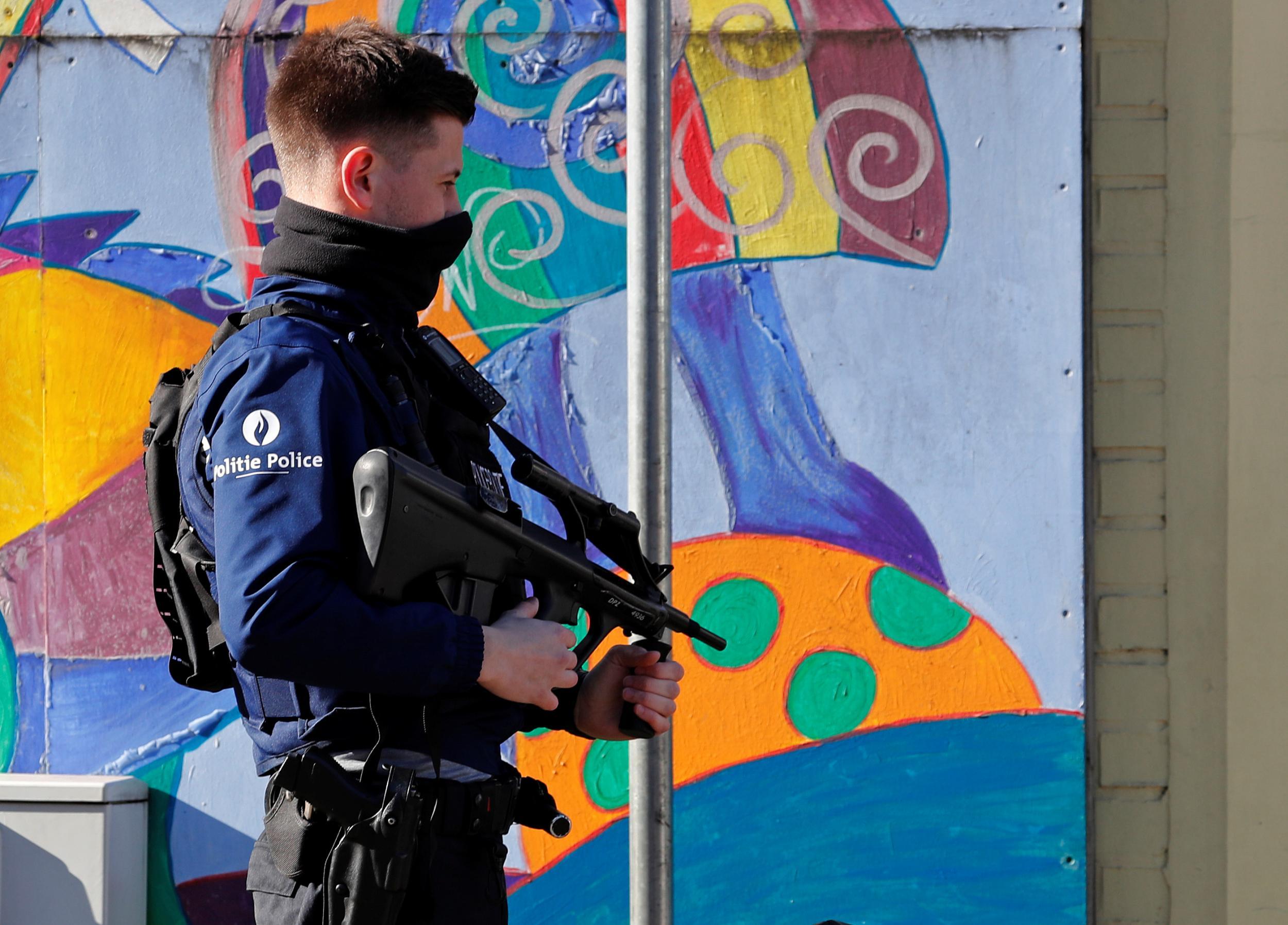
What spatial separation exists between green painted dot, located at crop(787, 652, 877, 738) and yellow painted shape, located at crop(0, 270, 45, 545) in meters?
2.04

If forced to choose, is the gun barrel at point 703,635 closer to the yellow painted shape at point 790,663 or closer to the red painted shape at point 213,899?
the yellow painted shape at point 790,663

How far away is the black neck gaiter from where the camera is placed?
5.52 ft

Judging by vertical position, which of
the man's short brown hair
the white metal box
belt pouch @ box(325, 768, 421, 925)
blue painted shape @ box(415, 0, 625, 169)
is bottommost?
the white metal box

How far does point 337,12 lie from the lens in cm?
333

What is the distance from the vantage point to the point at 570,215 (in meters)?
3.29

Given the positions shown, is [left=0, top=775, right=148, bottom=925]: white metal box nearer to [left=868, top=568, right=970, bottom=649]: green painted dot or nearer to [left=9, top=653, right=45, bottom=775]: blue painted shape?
[left=9, top=653, right=45, bottom=775]: blue painted shape

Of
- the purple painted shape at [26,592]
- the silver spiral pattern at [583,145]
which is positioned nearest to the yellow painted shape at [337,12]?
the silver spiral pattern at [583,145]

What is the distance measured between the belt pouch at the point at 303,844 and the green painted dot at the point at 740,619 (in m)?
1.71

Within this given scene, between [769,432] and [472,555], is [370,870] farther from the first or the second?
[769,432]

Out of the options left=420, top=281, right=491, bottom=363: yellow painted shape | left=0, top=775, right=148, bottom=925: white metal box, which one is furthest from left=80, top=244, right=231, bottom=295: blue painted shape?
left=0, top=775, right=148, bottom=925: white metal box

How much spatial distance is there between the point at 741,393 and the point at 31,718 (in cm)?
205

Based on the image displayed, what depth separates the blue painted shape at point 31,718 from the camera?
11.0ft

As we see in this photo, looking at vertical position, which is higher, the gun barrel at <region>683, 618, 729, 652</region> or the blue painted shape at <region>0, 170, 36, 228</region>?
the blue painted shape at <region>0, 170, 36, 228</region>

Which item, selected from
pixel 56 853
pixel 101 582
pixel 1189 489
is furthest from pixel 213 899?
pixel 1189 489
